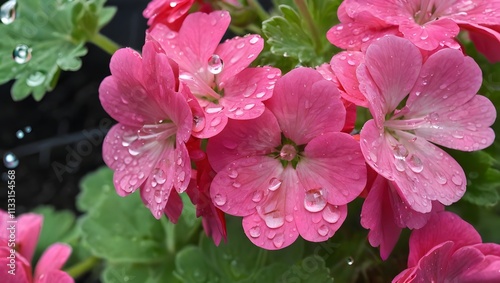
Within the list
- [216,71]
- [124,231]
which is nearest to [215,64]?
[216,71]

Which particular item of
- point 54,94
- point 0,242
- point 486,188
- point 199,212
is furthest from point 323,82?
point 54,94

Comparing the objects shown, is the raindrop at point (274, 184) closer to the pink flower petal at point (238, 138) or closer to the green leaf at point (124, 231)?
the pink flower petal at point (238, 138)

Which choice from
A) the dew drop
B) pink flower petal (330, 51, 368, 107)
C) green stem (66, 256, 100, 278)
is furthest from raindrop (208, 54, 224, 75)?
green stem (66, 256, 100, 278)

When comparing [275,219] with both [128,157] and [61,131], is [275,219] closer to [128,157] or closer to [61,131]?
[128,157]

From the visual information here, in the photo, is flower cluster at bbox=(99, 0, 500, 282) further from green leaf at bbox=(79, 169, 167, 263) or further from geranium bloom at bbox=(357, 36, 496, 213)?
green leaf at bbox=(79, 169, 167, 263)

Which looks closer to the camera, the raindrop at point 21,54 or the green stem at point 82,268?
the raindrop at point 21,54

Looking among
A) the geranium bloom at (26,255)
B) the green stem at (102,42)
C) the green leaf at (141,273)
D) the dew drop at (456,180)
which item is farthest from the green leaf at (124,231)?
the dew drop at (456,180)
